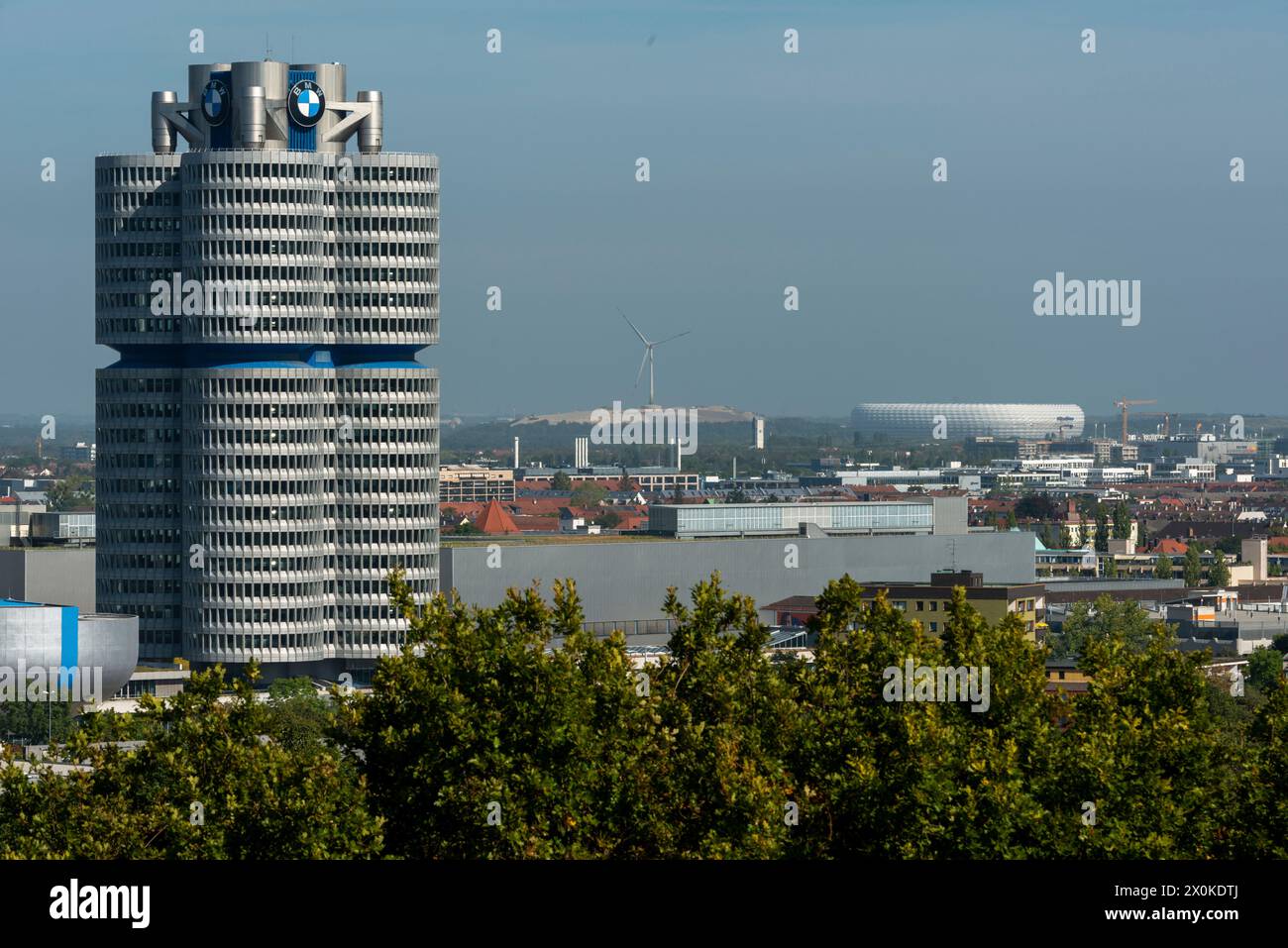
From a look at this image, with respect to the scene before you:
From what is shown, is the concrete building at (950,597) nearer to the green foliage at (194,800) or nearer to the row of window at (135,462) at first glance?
the row of window at (135,462)

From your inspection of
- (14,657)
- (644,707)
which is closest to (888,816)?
(644,707)

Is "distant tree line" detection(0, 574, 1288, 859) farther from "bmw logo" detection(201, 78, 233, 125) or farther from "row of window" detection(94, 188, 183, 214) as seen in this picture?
"bmw logo" detection(201, 78, 233, 125)

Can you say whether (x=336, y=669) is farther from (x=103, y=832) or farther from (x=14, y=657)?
(x=103, y=832)

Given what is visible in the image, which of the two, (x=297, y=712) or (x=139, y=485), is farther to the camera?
(x=139, y=485)

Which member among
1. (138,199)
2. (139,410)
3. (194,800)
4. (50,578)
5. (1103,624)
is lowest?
(1103,624)

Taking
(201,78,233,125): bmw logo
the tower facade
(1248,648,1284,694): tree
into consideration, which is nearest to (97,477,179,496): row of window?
the tower facade

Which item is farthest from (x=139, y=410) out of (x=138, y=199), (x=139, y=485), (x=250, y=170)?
(x=250, y=170)

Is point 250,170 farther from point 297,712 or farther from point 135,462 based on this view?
point 297,712
